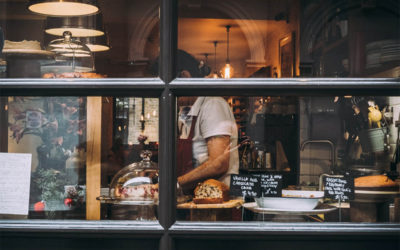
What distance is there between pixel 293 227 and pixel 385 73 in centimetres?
75

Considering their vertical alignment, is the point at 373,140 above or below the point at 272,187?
above

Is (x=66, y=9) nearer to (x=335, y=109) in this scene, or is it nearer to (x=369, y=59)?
(x=369, y=59)

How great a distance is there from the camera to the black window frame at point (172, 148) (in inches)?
64.2

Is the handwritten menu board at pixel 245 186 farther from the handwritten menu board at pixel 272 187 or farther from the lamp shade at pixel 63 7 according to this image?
the lamp shade at pixel 63 7

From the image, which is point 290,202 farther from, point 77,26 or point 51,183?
point 77,26

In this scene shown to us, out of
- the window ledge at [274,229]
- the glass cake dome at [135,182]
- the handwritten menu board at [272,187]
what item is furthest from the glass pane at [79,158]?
the handwritten menu board at [272,187]

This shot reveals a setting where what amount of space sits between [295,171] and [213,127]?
985 millimetres

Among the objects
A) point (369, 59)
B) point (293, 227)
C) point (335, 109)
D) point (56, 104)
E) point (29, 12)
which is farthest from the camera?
point (335, 109)

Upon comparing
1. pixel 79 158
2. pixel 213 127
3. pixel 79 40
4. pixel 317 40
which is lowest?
pixel 79 158

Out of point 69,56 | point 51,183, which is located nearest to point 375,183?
point 51,183

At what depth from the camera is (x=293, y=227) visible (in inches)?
64.5

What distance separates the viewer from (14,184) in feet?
5.78

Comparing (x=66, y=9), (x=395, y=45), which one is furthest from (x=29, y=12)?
(x=395, y=45)

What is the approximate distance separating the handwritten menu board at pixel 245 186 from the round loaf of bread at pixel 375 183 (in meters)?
0.43
